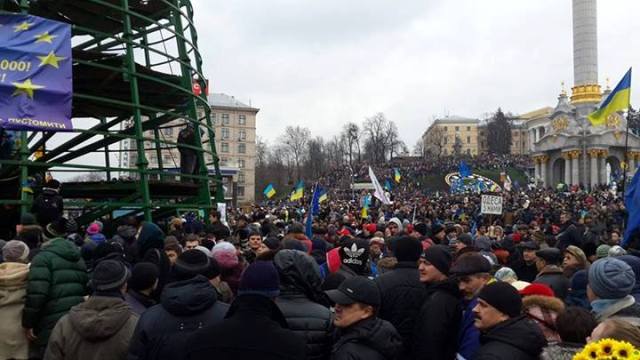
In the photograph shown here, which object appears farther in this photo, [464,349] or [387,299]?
[387,299]

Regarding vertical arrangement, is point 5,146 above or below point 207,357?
above

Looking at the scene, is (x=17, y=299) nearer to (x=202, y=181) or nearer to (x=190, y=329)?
(x=190, y=329)

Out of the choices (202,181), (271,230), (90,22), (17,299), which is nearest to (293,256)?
(17,299)

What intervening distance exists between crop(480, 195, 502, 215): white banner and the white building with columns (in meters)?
49.2

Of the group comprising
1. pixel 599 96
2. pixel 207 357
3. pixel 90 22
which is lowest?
pixel 207 357

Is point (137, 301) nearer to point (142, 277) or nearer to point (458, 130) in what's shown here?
point (142, 277)

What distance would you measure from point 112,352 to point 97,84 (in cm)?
908

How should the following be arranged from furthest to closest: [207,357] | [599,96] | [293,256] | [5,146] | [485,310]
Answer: [599,96] → [5,146] → [293,256] → [485,310] → [207,357]

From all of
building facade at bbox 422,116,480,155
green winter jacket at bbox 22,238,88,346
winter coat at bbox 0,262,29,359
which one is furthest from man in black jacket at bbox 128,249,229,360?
building facade at bbox 422,116,480,155

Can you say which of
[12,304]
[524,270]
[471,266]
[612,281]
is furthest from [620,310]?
[12,304]

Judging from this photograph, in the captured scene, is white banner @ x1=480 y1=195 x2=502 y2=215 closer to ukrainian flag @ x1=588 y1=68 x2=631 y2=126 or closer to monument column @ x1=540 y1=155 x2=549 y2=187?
ukrainian flag @ x1=588 y1=68 x2=631 y2=126

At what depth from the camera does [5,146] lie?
11.6 metres

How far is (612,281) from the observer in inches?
175

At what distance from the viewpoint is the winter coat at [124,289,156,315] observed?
494cm
